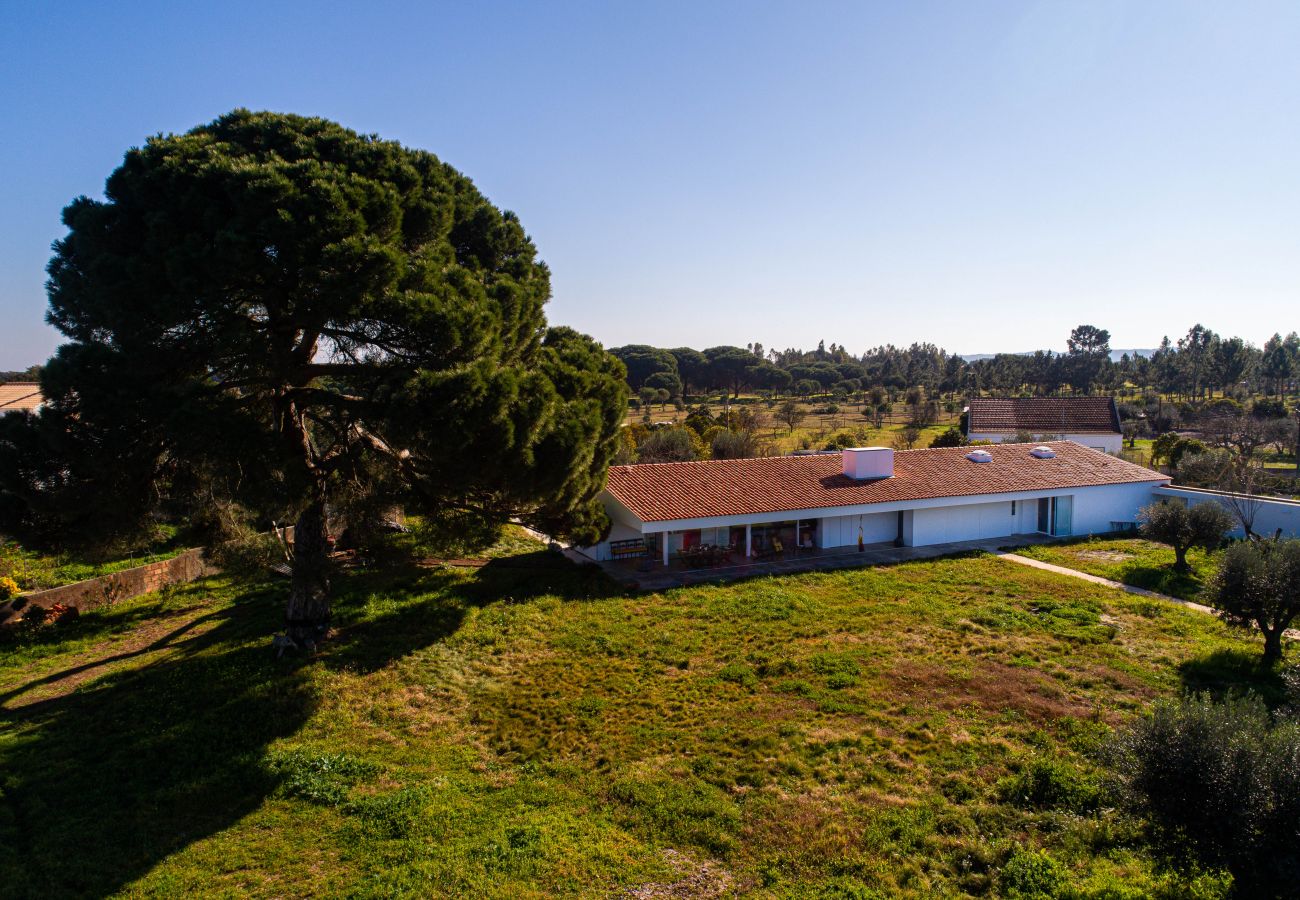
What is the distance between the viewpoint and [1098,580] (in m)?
20.0

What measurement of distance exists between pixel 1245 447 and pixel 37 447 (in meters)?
52.1

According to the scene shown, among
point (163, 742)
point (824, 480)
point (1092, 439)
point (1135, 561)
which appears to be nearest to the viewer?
point (163, 742)

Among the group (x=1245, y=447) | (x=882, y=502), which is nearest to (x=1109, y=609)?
(x=882, y=502)

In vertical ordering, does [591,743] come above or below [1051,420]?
below

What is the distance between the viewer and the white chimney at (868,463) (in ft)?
82.6

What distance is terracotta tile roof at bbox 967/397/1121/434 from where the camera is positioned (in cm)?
4622

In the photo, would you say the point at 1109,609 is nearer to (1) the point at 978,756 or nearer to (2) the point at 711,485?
(1) the point at 978,756

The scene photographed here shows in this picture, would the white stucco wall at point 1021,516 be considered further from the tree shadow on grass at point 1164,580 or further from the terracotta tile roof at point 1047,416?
the terracotta tile roof at point 1047,416

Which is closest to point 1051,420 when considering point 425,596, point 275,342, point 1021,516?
point 1021,516

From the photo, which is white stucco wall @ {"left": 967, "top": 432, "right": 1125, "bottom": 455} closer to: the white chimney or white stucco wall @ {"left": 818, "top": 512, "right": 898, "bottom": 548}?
the white chimney

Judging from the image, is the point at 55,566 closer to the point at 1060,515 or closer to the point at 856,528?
the point at 856,528

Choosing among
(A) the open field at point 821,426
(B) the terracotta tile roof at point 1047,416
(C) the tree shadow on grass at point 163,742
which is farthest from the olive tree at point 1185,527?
(B) the terracotta tile roof at point 1047,416

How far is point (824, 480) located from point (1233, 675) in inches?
531

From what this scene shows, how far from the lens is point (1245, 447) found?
124 feet
